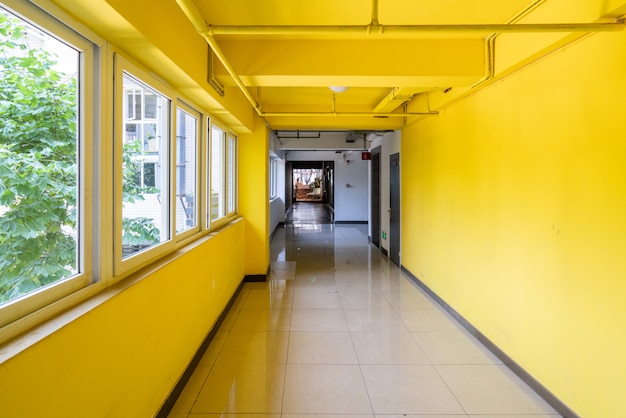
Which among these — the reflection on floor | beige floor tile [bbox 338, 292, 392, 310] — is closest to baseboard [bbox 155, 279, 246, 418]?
beige floor tile [bbox 338, 292, 392, 310]

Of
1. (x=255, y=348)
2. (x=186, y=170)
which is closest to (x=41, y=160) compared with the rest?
(x=186, y=170)

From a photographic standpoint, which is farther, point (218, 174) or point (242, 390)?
point (218, 174)

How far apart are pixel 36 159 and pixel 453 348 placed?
3262 mm

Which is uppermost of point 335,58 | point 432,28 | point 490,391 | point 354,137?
point 354,137

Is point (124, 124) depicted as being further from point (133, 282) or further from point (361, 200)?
point (361, 200)

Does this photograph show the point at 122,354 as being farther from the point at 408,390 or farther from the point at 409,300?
the point at 409,300

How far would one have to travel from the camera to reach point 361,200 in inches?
476

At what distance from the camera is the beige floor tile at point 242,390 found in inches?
86.9

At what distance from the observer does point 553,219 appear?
224 centimetres

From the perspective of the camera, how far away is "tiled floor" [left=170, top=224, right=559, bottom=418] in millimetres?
2223

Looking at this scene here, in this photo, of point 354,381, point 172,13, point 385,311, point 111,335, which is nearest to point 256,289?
point 385,311

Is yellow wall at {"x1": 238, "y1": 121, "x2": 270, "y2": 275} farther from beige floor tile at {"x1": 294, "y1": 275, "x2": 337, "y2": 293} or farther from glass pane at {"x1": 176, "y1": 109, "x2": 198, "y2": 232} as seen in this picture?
glass pane at {"x1": 176, "y1": 109, "x2": 198, "y2": 232}

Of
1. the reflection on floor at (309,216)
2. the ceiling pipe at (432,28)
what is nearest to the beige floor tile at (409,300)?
the ceiling pipe at (432,28)

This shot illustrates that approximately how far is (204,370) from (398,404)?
1492mm
